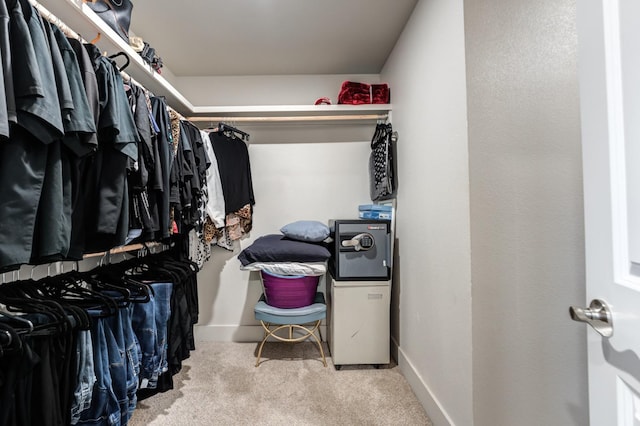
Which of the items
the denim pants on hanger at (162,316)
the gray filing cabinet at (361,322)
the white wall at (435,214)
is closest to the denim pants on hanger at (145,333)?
the denim pants on hanger at (162,316)

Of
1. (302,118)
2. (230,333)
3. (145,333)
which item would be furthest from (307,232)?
(230,333)

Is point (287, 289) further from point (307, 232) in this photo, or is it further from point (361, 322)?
point (361, 322)

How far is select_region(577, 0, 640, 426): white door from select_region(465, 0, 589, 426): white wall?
0.72 ft

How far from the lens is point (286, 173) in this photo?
282 cm

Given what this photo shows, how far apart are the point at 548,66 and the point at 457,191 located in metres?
0.60

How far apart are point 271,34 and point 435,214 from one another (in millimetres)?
1751

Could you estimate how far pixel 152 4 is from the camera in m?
1.85

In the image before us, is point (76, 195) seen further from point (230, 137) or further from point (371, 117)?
point (371, 117)

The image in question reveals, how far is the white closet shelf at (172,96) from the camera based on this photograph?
4.00ft

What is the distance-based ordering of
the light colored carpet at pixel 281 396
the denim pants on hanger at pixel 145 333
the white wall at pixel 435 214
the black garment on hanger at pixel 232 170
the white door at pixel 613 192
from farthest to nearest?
1. the black garment on hanger at pixel 232 170
2. the light colored carpet at pixel 281 396
3. the denim pants on hanger at pixel 145 333
4. the white wall at pixel 435 214
5. the white door at pixel 613 192

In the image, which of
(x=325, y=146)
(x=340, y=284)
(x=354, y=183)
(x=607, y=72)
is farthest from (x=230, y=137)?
(x=607, y=72)

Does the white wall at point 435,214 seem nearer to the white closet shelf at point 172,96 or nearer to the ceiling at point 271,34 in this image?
the ceiling at point 271,34

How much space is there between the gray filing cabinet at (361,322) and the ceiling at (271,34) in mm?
1869

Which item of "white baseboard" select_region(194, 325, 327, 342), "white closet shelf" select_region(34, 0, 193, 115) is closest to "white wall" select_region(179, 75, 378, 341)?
"white baseboard" select_region(194, 325, 327, 342)
